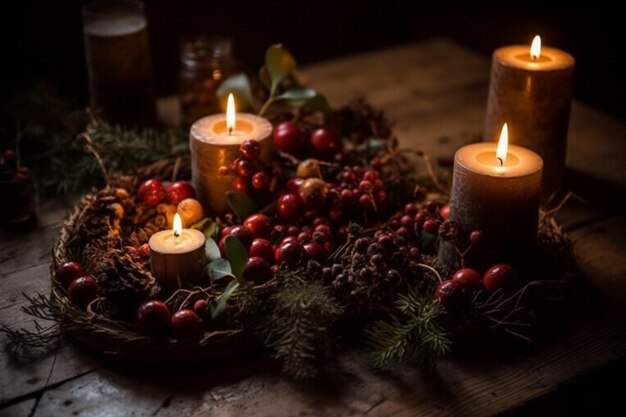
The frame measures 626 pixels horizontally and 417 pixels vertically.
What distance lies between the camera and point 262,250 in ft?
3.55

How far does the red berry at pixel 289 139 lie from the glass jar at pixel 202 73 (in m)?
0.27

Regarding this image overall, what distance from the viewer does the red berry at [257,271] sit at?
1.03 meters

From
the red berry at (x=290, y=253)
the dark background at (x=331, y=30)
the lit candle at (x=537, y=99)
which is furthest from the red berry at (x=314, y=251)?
the dark background at (x=331, y=30)

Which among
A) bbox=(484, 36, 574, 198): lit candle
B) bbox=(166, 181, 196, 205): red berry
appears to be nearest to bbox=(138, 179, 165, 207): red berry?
bbox=(166, 181, 196, 205): red berry

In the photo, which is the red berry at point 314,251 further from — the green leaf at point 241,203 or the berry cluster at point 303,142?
the berry cluster at point 303,142

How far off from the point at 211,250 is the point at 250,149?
16 centimetres

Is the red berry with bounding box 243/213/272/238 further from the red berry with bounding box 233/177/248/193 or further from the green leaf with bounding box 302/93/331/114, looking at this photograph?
the green leaf with bounding box 302/93/331/114

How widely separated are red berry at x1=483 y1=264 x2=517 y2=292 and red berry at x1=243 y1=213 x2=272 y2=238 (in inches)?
12.6

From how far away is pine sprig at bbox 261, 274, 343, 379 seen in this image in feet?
3.09

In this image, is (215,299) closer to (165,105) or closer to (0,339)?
(0,339)

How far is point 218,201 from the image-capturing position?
4.06 ft

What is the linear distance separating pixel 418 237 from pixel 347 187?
0.45 feet

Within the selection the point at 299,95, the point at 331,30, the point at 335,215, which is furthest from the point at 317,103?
the point at 331,30

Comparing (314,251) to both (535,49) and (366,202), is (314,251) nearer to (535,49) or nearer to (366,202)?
(366,202)
